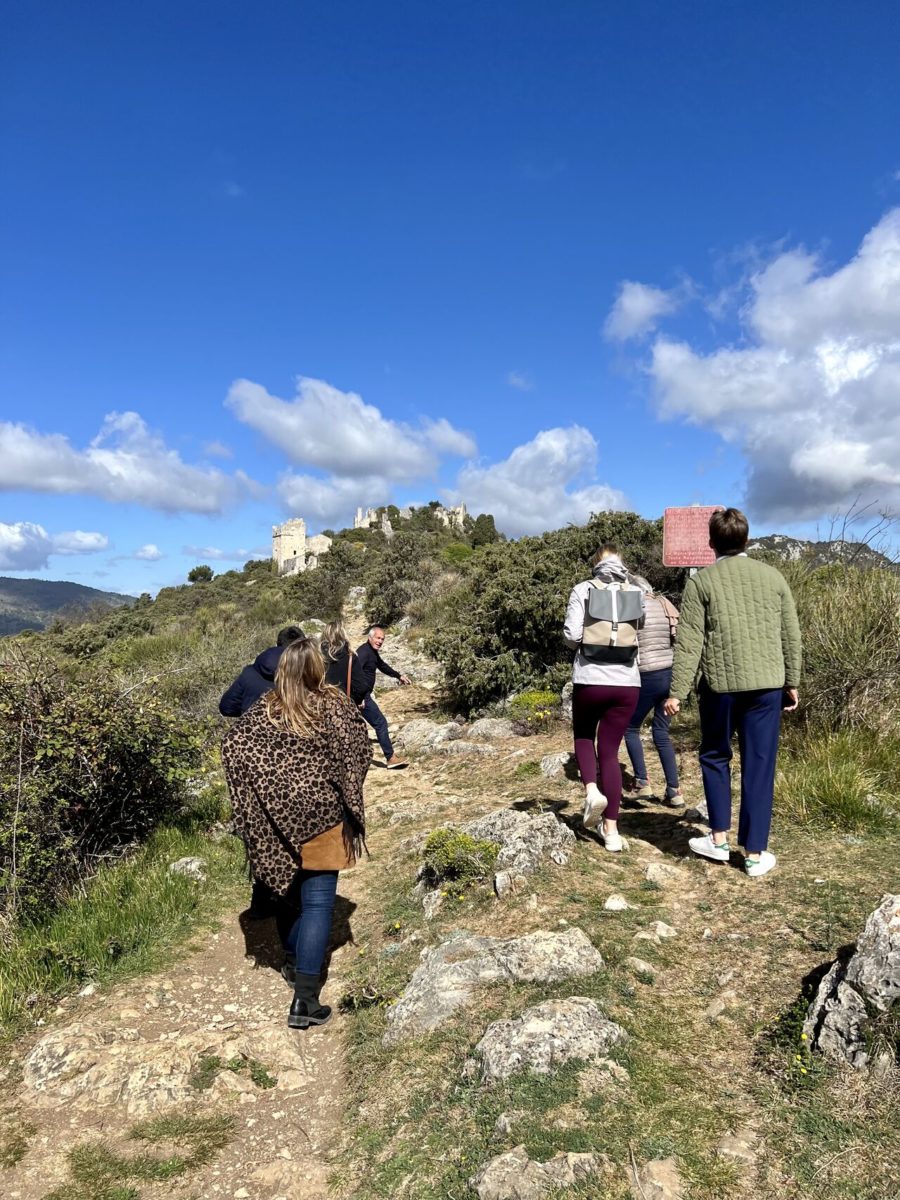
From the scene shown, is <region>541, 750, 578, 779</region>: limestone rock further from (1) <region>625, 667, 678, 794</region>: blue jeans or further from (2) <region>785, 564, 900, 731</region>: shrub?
(2) <region>785, 564, 900, 731</region>: shrub

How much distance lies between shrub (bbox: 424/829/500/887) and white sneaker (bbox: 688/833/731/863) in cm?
128

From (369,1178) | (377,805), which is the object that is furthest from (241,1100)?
(377,805)

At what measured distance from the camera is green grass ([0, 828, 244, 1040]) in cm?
399

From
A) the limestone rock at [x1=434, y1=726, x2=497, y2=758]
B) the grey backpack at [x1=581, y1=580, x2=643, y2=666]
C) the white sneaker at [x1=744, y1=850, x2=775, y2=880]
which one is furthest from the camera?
the limestone rock at [x1=434, y1=726, x2=497, y2=758]

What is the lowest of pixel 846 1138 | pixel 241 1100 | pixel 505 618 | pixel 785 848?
pixel 241 1100

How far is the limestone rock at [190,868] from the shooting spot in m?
5.42

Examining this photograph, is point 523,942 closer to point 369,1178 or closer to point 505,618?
point 369,1178

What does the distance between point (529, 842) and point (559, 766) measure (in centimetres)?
233

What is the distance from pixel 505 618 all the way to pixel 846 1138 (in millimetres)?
9080

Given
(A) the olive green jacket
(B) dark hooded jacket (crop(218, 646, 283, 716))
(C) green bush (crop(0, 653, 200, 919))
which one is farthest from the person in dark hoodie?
(A) the olive green jacket

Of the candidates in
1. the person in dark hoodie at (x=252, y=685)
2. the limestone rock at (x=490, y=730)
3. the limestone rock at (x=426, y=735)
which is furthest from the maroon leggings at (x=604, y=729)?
the limestone rock at (x=426, y=735)

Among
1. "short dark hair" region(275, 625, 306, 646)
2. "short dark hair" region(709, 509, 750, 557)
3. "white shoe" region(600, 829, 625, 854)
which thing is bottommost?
"white shoe" region(600, 829, 625, 854)

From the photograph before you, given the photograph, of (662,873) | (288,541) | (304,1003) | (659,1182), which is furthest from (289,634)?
(288,541)

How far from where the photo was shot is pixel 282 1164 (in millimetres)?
2785
